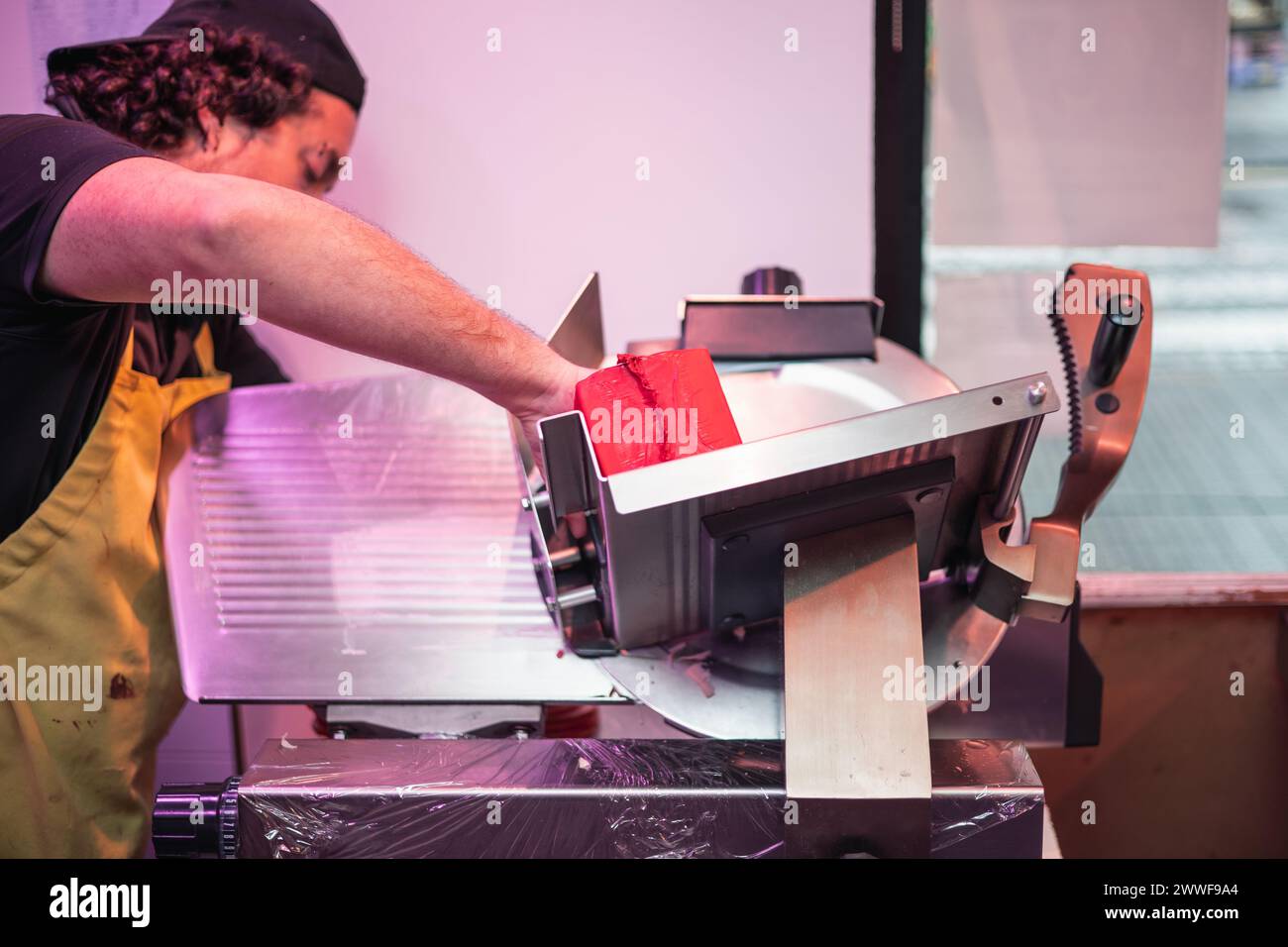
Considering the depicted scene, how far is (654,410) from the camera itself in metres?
0.74

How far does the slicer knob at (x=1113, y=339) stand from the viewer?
86 centimetres

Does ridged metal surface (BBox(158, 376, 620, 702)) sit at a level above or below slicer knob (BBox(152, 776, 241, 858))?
above

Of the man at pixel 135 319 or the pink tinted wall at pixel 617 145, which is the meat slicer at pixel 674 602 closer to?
the man at pixel 135 319

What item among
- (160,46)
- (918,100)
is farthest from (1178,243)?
(160,46)

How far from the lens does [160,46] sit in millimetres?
1147

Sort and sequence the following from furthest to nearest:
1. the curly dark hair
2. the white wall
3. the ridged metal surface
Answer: the white wall < the curly dark hair < the ridged metal surface

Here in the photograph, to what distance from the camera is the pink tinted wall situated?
159 centimetres

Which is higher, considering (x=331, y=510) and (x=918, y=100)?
(x=918, y=100)

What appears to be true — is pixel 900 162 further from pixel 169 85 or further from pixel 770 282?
pixel 169 85

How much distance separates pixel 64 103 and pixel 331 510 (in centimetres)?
59

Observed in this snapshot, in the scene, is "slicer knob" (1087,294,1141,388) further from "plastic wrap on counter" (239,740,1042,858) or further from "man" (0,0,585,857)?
"man" (0,0,585,857)

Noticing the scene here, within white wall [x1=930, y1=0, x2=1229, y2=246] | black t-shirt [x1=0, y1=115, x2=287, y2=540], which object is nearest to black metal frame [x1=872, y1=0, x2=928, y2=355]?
white wall [x1=930, y1=0, x2=1229, y2=246]

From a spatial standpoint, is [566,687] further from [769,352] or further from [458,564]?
[769,352]

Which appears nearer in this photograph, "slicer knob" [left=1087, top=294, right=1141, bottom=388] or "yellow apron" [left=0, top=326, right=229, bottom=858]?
"slicer knob" [left=1087, top=294, right=1141, bottom=388]
